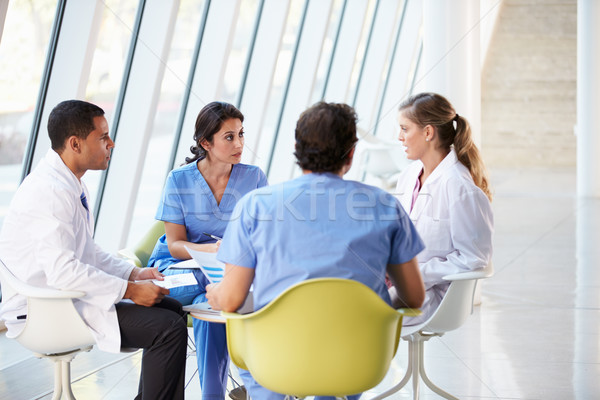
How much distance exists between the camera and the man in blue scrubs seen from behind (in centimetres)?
187

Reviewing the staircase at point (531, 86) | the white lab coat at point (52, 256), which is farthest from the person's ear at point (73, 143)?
the staircase at point (531, 86)

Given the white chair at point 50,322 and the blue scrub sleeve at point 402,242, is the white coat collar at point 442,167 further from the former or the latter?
the white chair at point 50,322

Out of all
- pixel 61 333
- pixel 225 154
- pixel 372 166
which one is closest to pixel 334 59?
pixel 372 166

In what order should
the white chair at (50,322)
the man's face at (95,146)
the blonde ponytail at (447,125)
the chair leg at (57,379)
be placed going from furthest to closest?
the blonde ponytail at (447,125), the man's face at (95,146), the chair leg at (57,379), the white chair at (50,322)

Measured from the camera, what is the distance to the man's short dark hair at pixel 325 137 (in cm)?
191

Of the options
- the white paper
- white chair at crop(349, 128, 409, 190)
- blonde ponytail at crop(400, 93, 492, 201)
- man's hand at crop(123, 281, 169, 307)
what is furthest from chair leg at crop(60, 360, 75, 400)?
white chair at crop(349, 128, 409, 190)

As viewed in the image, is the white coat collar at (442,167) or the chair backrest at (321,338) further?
the white coat collar at (442,167)

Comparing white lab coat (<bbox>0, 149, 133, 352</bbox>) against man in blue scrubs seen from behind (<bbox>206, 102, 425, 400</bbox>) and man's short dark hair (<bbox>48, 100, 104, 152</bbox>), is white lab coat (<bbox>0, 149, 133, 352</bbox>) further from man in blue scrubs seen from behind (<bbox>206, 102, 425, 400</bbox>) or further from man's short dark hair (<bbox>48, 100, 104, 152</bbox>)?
man in blue scrubs seen from behind (<bbox>206, 102, 425, 400</bbox>)

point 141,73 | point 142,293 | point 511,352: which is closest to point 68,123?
point 142,293

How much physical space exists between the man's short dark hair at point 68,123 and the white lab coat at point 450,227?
4.53 ft

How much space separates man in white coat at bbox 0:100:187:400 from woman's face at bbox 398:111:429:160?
1175mm

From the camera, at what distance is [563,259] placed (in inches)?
242

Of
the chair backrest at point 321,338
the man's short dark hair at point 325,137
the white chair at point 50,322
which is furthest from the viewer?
the white chair at point 50,322

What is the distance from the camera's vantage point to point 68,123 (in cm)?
244
